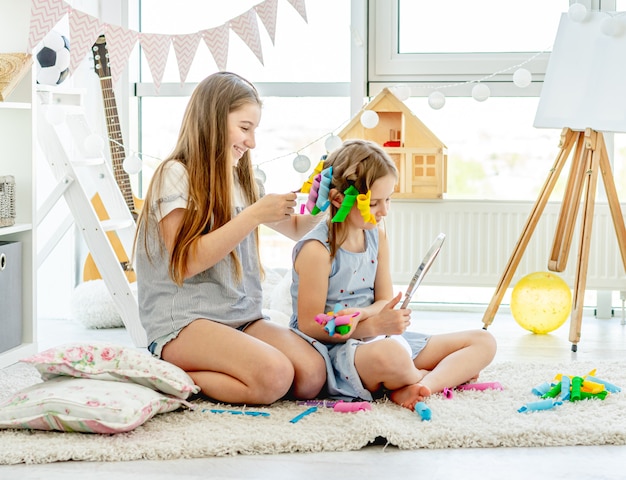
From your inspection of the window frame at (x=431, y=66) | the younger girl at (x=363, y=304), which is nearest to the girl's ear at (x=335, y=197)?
the younger girl at (x=363, y=304)

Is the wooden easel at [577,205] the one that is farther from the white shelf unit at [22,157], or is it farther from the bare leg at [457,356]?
the white shelf unit at [22,157]

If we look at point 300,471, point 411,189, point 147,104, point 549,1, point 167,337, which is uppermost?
point 549,1

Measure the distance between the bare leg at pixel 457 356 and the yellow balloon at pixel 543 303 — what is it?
97 cm

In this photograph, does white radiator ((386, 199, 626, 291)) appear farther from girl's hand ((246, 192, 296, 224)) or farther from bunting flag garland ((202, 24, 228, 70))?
girl's hand ((246, 192, 296, 224))

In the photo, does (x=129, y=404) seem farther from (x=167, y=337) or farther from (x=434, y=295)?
(x=434, y=295)

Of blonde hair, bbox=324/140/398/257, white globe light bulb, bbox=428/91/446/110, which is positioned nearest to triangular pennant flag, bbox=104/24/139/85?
blonde hair, bbox=324/140/398/257

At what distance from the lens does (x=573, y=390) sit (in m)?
2.01

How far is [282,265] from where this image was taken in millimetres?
3789

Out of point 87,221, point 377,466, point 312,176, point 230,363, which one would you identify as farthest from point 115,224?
point 377,466

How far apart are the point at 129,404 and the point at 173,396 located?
17cm

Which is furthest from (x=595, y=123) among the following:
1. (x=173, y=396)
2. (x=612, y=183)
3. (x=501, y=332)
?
(x=173, y=396)

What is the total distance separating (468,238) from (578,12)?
39.2 inches

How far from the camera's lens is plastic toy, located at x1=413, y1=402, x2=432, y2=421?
71.8 inches

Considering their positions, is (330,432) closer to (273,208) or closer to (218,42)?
(273,208)
